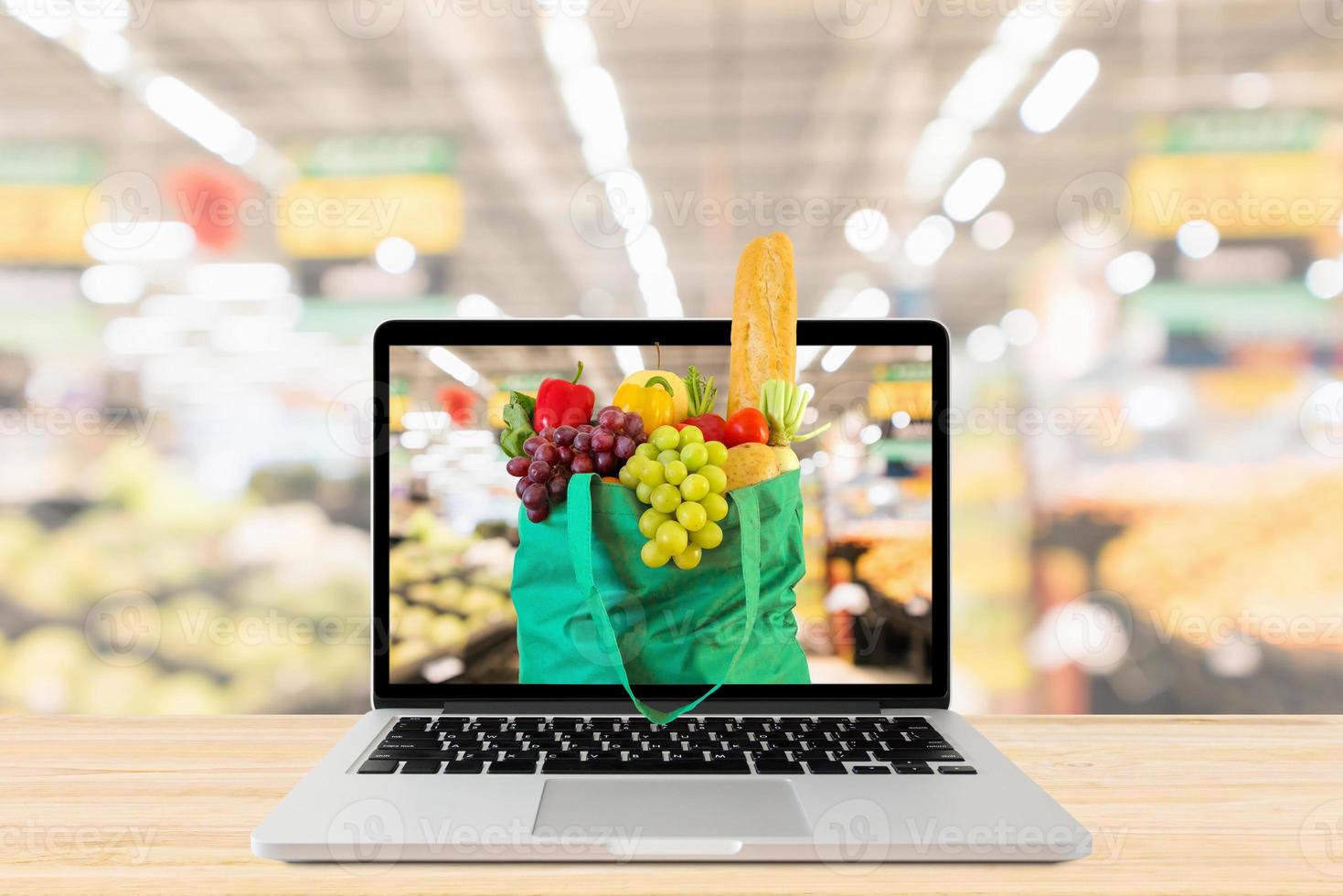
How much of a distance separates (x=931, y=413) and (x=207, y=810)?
75 centimetres

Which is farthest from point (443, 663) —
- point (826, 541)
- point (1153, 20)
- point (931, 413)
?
point (1153, 20)

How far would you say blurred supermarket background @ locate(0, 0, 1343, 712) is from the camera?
1378 mm

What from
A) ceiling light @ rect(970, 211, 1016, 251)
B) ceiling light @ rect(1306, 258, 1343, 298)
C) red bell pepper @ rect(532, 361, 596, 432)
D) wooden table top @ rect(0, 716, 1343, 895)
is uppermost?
ceiling light @ rect(970, 211, 1016, 251)

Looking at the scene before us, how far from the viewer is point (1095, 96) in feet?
4.62

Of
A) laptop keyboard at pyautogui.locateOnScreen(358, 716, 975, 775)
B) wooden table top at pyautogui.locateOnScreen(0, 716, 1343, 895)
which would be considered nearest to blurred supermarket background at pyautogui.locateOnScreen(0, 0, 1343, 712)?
wooden table top at pyautogui.locateOnScreen(0, 716, 1343, 895)

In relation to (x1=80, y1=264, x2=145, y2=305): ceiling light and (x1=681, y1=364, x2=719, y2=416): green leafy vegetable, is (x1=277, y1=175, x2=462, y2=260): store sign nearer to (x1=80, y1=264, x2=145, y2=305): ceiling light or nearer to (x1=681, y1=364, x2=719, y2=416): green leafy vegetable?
(x1=80, y1=264, x2=145, y2=305): ceiling light

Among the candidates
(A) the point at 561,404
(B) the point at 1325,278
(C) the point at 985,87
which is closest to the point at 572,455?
(A) the point at 561,404

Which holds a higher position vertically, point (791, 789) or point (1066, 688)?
point (791, 789)

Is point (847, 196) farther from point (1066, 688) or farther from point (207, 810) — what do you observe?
point (207, 810)

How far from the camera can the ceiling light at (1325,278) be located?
137 cm

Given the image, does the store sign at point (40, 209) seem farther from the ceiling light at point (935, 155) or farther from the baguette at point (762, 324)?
the ceiling light at point (935, 155)

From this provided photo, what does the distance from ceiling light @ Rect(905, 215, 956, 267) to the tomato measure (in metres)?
0.66

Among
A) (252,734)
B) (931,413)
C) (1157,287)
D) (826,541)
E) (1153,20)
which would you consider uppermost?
(1153,20)

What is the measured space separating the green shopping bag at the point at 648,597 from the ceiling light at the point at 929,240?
27.3 inches
